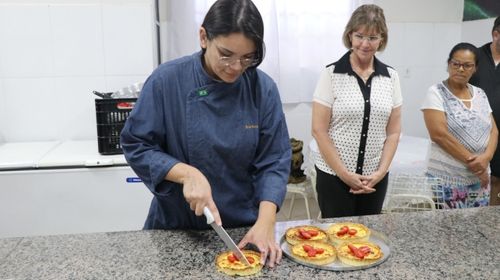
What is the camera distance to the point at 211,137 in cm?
109

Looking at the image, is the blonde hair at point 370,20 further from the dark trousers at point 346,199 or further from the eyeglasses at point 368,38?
the dark trousers at point 346,199

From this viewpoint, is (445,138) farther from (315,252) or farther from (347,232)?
(315,252)

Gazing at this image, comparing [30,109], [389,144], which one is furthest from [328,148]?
[30,109]

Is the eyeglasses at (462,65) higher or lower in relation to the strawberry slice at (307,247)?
higher

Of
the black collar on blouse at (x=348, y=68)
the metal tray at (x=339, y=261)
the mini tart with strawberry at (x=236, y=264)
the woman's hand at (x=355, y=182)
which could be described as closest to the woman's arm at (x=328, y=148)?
the woman's hand at (x=355, y=182)

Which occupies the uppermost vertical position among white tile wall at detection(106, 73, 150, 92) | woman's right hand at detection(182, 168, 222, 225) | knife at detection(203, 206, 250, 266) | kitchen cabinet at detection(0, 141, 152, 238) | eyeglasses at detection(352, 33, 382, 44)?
eyeglasses at detection(352, 33, 382, 44)

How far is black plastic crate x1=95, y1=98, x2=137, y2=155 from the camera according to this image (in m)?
2.06

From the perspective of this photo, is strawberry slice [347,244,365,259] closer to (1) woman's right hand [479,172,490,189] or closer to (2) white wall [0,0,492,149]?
(1) woman's right hand [479,172,490,189]

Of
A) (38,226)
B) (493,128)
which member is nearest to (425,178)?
(493,128)

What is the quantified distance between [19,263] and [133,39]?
1.60 m

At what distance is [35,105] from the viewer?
2371 millimetres

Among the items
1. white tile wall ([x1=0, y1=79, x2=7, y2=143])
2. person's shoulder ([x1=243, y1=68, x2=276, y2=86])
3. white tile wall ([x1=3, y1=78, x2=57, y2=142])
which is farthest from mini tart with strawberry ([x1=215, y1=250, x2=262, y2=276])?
white tile wall ([x1=0, y1=79, x2=7, y2=143])

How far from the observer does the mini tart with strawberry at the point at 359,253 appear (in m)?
0.99

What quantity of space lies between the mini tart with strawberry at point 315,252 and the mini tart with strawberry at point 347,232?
0.04 meters
